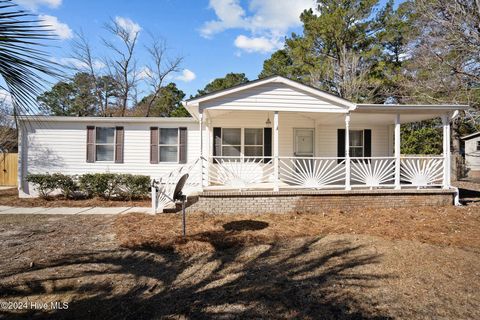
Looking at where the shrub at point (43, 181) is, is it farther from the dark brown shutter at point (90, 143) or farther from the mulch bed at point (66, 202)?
the dark brown shutter at point (90, 143)

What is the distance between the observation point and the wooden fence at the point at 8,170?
1584cm

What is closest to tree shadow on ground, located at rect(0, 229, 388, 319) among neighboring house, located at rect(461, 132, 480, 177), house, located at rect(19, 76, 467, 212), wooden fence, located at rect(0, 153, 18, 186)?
house, located at rect(19, 76, 467, 212)

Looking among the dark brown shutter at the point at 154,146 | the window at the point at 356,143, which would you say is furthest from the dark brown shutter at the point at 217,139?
the window at the point at 356,143

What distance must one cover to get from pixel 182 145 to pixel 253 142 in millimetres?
2828

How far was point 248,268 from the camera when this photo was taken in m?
4.31

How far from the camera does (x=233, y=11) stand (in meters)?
19.9

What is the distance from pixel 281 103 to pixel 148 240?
209 inches

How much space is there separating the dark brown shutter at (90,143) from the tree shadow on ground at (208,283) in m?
7.23

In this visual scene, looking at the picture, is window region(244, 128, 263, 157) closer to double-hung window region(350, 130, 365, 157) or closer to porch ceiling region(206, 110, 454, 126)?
porch ceiling region(206, 110, 454, 126)

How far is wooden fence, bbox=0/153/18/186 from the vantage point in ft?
52.0

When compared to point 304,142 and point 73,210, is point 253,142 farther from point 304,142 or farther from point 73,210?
point 73,210

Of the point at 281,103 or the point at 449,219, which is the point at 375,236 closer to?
the point at 449,219

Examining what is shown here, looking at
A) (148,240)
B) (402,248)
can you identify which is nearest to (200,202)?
(148,240)

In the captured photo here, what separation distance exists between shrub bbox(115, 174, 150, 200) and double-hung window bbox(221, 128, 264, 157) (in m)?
3.19
